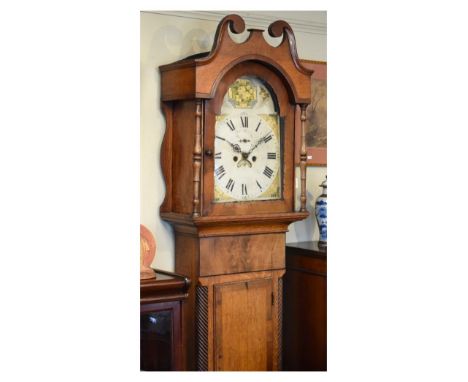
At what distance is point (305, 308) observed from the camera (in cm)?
402

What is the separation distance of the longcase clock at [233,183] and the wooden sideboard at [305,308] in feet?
0.88

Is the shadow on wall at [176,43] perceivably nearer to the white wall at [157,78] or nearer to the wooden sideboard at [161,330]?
the white wall at [157,78]

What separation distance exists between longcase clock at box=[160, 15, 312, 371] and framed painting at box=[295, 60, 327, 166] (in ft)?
1.67

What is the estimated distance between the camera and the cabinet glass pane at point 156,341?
3.17m

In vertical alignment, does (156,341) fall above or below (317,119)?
below

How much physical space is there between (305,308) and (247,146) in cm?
97

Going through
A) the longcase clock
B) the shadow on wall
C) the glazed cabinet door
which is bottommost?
the glazed cabinet door

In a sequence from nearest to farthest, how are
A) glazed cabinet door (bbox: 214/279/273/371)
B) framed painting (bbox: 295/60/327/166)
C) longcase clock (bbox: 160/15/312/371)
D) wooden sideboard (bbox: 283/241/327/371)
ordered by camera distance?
longcase clock (bbox: 160/15/312/371), glazed cabinet door (bbox: 214/279/273/371), wooden sideboard (bbox: 283/241/327/371), framed painting (bbox: 295/60/327/166)

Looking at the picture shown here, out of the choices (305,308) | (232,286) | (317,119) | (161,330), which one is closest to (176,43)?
(317,119)

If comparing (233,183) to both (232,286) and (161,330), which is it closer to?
(232,286)

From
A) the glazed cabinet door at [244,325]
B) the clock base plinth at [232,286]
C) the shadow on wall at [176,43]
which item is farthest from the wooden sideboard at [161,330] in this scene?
the shadow on wall at [176,43]

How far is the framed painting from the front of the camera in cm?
424

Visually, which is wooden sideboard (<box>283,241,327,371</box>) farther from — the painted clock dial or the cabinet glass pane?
the cabinet glass pane

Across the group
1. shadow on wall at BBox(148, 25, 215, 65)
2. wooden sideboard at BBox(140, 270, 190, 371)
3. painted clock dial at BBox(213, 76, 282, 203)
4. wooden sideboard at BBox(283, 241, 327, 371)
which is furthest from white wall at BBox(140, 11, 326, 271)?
wooden sideboard at BBox(283, 241, 327, 371)
